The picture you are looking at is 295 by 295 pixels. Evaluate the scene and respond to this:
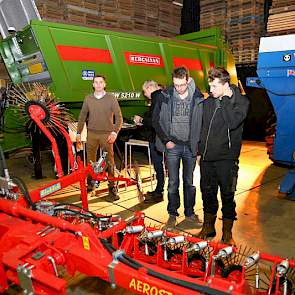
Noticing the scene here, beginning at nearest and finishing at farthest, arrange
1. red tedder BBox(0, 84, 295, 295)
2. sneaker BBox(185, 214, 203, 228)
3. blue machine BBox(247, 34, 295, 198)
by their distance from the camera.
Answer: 1. red tedder BBox(0, 84, 295, 295)
2. sneaker BBox(185, 214, 203, 228)
3. blue machine BBox(247, 34, 295, 198)

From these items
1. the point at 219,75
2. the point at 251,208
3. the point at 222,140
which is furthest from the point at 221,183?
the point at 251,208

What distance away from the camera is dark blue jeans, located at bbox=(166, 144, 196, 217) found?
371 cm

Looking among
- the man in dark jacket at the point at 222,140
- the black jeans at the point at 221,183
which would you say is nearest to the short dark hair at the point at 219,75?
the man in dark jacket at the point at 222,140

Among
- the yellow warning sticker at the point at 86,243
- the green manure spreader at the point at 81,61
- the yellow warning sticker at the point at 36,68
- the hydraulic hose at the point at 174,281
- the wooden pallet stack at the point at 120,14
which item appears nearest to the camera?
the hydraulic hose at the point at 174,281

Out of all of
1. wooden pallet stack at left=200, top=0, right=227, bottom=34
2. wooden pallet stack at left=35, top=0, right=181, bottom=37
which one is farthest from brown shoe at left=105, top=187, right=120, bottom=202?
wooden pallet stack at left=200, top=0, right=227, bottom=34

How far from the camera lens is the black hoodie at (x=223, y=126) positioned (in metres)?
3.03

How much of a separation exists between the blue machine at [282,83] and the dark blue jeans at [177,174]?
1.65 metres

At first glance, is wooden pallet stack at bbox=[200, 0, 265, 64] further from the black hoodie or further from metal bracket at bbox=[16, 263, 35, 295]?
metal bracket at bbox=[16, 263, 35, 295]

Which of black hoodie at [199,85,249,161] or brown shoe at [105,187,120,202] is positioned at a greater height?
black hoodie at [199,85,249,161]

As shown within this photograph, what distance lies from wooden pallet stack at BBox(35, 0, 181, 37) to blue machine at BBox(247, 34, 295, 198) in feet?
11.4

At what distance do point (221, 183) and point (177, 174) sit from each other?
69cm

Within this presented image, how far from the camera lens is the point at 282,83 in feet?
15.3

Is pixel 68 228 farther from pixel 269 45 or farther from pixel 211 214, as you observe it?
pixel 269 45

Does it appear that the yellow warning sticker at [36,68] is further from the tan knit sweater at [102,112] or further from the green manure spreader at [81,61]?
the tan knit sweater at [102,112]
